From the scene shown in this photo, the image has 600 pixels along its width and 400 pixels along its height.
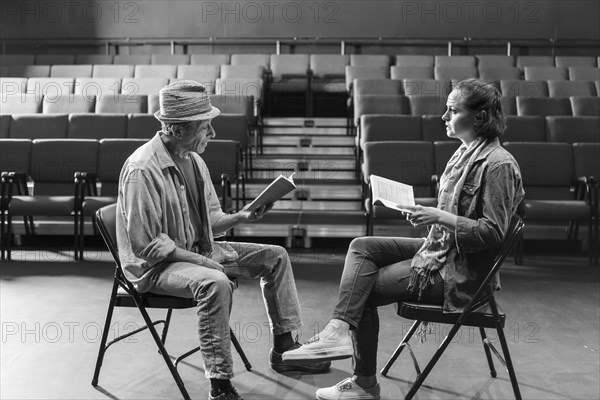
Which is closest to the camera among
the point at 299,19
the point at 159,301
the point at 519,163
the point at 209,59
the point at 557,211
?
the point at 159,301

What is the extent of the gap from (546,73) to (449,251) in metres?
5.46

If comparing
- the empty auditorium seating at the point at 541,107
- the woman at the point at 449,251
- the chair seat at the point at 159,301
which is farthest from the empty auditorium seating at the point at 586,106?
the chair seat at the point at 159,301

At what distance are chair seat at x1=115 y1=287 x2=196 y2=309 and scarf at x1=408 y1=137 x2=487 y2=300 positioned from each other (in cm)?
66

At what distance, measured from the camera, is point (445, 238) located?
71.0 inches

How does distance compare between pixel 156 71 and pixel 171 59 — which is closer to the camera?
pixel 156 71

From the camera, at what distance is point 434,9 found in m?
7.96

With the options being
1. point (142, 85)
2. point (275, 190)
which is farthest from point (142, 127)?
point (275, 190)

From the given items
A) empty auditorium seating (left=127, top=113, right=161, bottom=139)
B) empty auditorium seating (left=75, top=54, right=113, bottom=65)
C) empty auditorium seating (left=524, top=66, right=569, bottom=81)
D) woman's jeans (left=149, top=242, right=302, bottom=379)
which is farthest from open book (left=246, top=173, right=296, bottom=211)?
empty auditorium seating (left=75, top=54, right=113, bottom=65)

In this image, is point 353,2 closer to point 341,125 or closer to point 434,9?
point 434,9

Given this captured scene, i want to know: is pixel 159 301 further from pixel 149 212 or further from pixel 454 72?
pixel 454 72

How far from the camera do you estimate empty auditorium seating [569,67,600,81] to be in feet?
21.2

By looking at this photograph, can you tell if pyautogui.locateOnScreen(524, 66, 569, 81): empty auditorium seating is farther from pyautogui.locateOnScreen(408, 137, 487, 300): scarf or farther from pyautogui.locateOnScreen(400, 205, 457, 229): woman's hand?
pyautogui.locateOnScreen(400, 205, 457, 229): woman's hand

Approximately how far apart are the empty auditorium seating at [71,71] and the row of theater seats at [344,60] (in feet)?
1.89

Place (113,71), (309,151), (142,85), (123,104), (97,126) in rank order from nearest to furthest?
1. (97,126)
2. (123,104)
3. (309,151)
4. (142,85)
5. (113,71)
